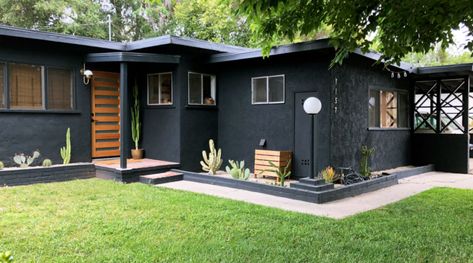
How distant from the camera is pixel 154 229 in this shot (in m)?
4.46

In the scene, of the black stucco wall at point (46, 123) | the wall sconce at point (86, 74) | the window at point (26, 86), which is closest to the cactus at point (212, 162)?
the black stucco wall at point (46, 123)

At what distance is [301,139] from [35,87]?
5.69m

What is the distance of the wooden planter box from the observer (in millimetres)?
8211

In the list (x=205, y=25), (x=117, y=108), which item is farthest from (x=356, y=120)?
(x=205, y=25)

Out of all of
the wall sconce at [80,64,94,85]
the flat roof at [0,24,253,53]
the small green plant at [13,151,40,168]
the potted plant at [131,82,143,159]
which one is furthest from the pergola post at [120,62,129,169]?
the small green plant at [13,151,40,168]

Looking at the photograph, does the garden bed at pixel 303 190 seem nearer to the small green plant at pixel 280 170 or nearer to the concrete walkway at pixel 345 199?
the concrete walkway at pixel 345 199

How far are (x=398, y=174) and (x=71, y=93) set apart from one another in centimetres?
752

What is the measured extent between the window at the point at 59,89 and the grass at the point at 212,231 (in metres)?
2.65

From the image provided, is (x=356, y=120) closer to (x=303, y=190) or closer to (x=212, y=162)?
(x=303, y=190)

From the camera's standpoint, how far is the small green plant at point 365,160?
822cm

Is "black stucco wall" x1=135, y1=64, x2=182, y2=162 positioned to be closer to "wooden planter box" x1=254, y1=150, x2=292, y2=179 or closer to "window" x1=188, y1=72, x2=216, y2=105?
"window" x1=188, y1=72, x2=216, y2=105

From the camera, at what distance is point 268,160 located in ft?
27.5

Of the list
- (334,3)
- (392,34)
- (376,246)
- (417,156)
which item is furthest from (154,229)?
(417,156)

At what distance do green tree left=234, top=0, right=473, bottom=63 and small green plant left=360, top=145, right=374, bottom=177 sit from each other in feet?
12.1
